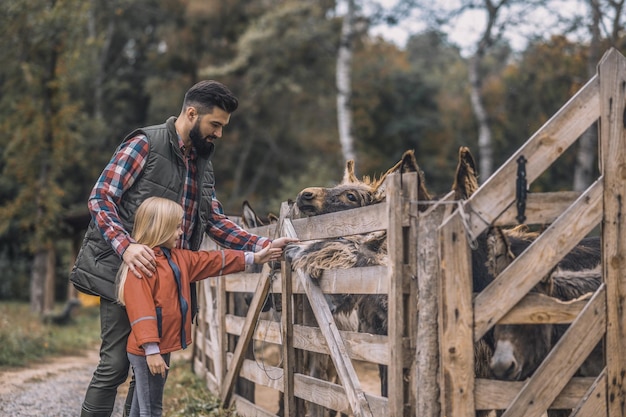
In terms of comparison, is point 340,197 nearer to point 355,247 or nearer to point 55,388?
point 355,247

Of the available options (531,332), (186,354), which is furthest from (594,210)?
(186,354)

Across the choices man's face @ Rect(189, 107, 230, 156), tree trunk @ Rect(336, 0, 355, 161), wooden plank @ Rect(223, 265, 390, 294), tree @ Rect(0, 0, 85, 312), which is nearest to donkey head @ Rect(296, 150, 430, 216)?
wooden plank @ Rect(223, 265, 390, 294)

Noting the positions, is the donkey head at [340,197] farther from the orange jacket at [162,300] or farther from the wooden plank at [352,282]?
the orange jacket at [162,300]

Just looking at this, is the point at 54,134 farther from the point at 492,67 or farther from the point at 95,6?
the point at 492,67

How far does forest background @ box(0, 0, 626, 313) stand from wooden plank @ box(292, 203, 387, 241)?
12.3 meters

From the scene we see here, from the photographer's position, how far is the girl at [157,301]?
4.12m

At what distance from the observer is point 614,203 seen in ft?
11.8

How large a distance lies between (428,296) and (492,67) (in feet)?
134

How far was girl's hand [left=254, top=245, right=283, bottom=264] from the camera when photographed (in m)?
4.80

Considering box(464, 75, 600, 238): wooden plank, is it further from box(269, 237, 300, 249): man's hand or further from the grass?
the grass

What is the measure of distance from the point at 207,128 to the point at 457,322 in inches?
77.0

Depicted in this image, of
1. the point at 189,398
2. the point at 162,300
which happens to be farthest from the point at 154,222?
the point at 189,398

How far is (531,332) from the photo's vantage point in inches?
181

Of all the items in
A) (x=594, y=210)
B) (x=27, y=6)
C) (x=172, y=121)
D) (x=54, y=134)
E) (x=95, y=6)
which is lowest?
(x=594, y=210)
